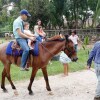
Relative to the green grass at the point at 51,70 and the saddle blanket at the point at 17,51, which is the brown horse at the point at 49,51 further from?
the green grass at the point at 51,70

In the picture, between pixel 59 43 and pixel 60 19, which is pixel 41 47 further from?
pixel 60 19

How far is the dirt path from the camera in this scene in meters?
8.38

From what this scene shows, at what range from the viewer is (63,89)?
9.31m

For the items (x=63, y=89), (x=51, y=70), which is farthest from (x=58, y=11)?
(x=63, y=89)

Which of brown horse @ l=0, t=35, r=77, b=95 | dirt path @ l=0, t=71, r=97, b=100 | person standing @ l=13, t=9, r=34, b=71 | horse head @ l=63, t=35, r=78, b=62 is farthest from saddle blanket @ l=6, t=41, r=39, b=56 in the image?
dirt path @ l=0, t=71, r=97, b=100

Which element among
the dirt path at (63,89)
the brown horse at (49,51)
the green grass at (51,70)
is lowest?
the green grass at (51,70)

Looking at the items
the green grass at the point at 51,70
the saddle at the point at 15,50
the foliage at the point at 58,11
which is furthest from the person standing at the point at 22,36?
the foliage at the point at 58,11

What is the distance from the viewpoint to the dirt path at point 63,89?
838 centimetres

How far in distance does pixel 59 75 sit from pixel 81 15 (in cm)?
2290

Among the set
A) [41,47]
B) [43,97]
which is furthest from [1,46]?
[43,97]

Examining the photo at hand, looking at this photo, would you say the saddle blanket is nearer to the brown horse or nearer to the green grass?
the brown horse

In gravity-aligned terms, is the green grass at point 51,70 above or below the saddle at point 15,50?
below

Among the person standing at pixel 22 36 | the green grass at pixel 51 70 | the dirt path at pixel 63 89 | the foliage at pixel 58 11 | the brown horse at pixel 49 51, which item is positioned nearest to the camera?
the dirt path at pixel 63 89

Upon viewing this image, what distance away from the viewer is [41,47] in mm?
8766
